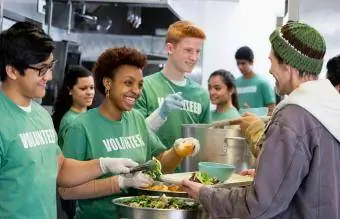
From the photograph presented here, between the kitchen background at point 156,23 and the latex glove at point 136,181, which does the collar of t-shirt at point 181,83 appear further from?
the latex glove at point 136,181

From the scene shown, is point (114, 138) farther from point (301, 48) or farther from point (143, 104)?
point (301, 48)

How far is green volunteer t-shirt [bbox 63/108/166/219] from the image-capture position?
2.05 metres

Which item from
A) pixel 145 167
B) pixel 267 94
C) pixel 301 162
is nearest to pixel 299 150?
pixel 301 162

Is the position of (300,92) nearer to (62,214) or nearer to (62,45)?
(62,214)

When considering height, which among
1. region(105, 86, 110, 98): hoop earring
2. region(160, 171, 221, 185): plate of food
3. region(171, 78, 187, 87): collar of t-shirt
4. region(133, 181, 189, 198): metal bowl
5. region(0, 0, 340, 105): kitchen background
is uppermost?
region(0, 0, 340, 105): kitchen background

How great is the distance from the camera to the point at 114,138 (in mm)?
2113

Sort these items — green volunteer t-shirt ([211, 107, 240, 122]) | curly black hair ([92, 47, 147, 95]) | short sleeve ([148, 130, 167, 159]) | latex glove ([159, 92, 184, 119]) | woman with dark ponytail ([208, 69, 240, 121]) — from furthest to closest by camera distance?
woman with dark ponytail ([208, 69, 240, 121]) → green volunteer t-shirt ([211, 107, 240, 122]) → latex glove ([159, 92, 184, 119]) → short sleeve ([148, 130, 167, 159]) → curly black hair ([92, 47, 147, 95])

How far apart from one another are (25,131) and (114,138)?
47 cm

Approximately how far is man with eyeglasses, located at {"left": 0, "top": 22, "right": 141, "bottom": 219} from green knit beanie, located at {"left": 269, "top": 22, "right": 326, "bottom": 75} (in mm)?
740

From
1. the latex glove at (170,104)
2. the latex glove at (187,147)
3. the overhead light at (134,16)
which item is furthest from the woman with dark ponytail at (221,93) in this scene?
the latex glove at (187,147)

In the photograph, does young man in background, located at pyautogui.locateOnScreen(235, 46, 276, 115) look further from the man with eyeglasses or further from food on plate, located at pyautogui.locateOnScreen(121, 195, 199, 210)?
the man with eyeglasses

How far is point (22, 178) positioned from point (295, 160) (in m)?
0.82

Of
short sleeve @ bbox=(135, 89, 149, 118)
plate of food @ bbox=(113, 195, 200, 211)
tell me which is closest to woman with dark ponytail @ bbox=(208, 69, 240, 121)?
short sleeve @ bbox=(135, 89, 149, 118)

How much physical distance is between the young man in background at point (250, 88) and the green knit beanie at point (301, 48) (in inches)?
138
